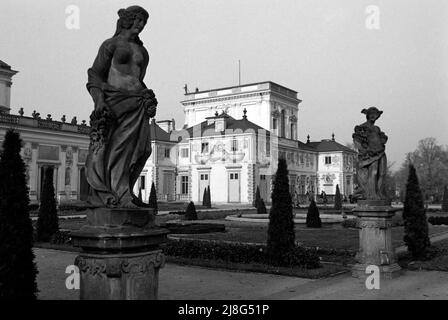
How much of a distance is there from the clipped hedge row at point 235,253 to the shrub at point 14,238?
6.35 m

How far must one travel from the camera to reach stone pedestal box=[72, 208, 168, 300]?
14.7 ft

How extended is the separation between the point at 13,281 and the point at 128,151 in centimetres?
301

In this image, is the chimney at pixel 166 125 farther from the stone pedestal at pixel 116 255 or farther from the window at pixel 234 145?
the stone pedestal at pixel 116 255

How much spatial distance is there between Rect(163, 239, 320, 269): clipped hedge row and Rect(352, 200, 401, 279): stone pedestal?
4.01ft

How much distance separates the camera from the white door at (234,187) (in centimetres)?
5309

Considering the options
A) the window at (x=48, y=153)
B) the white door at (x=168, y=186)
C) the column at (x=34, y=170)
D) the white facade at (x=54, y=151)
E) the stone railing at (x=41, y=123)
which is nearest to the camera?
the stone railing at (x=41, y=123)

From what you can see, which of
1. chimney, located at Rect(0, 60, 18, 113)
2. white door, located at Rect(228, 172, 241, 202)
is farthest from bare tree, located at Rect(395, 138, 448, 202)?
chimney, located at Rect(0, 60, 18, 113)

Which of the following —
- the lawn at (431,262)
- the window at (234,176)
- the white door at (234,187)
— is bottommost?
the lawn at (431,262)

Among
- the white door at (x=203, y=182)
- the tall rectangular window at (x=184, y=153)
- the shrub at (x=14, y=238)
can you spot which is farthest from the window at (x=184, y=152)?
the shrub at (x=14, y=238)

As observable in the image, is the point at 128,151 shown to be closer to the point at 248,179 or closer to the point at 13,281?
the point at 13,281

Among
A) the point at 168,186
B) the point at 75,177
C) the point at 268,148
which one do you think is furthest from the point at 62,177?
the point at 268,148

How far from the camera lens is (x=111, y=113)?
4.67 m

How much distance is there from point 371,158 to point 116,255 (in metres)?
7.70
